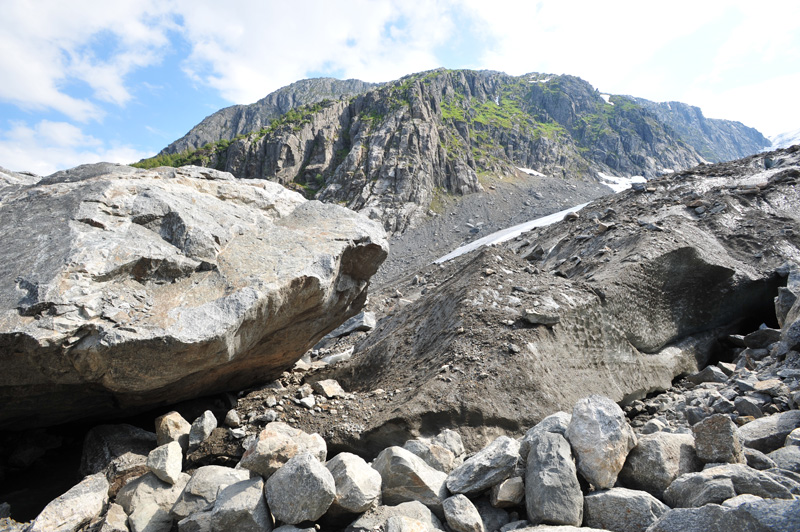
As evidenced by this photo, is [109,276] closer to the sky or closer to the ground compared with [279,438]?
closer to the sky

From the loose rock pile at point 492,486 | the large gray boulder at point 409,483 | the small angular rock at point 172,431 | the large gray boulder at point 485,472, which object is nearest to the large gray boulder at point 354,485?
the loose rock pile at point 492,486

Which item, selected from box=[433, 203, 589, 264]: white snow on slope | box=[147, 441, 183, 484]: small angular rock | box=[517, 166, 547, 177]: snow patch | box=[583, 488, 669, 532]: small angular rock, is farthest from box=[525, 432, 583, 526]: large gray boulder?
box=[517, 166, 547, 177]: snow patch

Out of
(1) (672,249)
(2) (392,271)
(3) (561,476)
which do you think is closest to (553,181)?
(2) (392,271)

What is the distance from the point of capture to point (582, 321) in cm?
809

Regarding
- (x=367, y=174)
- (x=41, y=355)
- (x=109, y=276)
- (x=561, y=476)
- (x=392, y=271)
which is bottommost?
(x=561, y=476)

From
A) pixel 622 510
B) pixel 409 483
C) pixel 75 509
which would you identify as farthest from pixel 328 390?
pixel 622 510

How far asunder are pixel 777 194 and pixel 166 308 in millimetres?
16943

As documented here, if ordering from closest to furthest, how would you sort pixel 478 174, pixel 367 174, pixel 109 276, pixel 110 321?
pixel 110 321, pixel 109 276, pixel 367 174, pixel 478 174

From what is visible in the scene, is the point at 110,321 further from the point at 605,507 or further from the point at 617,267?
the point at 617,267

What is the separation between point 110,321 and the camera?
451cm

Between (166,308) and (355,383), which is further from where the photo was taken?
(355,383)

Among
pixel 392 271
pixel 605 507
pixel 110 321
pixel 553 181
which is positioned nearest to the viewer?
pixel 605 507

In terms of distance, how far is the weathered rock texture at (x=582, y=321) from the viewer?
638 cm

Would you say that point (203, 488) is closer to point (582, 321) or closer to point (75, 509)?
point (75, 509)
